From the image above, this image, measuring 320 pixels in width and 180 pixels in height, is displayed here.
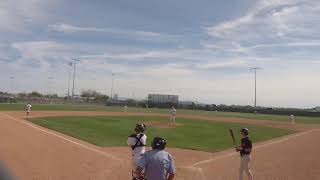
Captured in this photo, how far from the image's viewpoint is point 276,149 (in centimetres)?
2212

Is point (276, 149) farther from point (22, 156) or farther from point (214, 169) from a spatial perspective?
point (22, 156)

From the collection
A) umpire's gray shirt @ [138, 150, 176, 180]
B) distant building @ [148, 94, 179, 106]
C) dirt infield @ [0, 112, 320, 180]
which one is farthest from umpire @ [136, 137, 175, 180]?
distant building @ [148, 94, 179, 106]

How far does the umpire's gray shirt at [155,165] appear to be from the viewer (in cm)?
606

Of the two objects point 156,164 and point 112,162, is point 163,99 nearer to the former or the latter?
point 112,162

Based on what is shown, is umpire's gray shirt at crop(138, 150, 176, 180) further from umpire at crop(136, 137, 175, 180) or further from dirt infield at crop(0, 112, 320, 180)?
dirt infield at crop(0, 112, 320, 180)

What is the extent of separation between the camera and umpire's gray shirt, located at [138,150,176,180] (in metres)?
6.06

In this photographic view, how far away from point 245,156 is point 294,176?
11.4ft

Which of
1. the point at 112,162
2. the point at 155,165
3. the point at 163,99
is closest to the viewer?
the point at 155,165

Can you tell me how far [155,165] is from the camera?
606 centimetres

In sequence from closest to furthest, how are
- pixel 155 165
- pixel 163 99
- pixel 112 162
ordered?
Result: 1. pixel 155 165
2. pixel 112 162
3. pixel 163 99

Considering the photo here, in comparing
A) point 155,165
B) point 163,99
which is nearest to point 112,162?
point 155,165

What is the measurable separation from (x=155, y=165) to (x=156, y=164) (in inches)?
0.8

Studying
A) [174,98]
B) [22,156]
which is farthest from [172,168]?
[174,98]

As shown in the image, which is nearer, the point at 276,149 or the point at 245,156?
the point at 245,156
